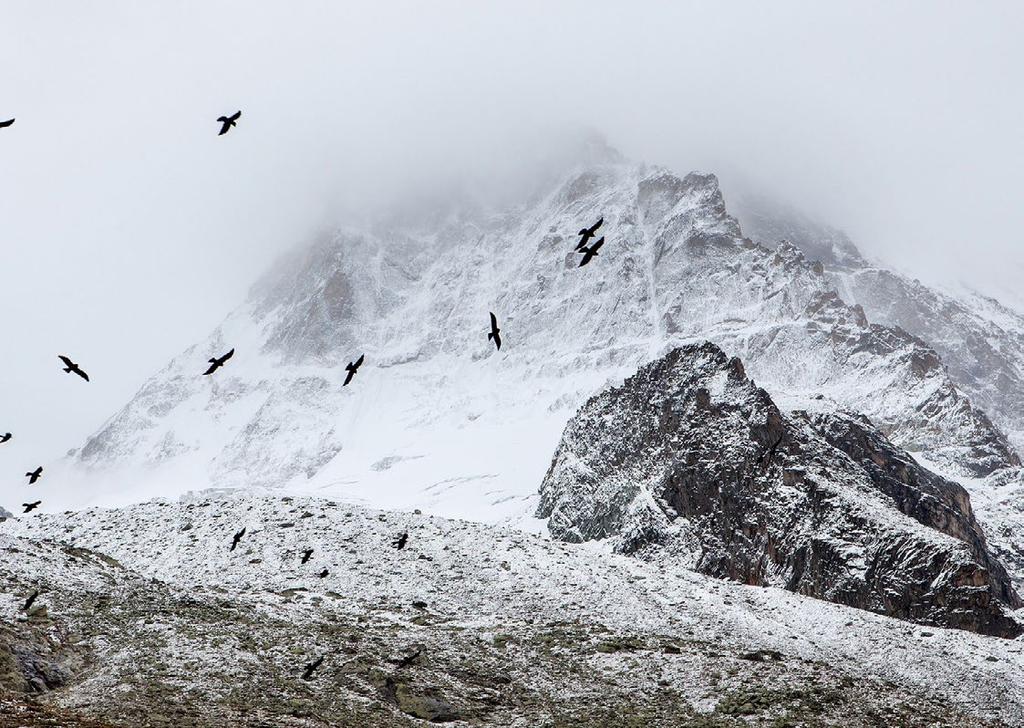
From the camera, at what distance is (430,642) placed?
38.9 meters

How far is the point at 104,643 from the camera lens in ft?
116

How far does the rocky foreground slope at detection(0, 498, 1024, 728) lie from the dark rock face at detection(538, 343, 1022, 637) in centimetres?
4703

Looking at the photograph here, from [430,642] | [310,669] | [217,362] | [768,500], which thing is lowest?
[768,500]

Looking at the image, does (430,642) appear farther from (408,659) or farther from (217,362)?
(217,362)

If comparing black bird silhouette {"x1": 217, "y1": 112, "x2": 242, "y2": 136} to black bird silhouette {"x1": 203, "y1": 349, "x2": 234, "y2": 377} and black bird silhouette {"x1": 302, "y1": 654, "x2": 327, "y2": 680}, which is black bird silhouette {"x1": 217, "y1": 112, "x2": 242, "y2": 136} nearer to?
black bird silhouette {"x1": 203, "y1": 349, "x2": 234, "y2": 377}

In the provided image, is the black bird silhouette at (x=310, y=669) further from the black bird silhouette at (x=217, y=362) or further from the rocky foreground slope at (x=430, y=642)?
the black bird silhouette at (x=217, y=362)

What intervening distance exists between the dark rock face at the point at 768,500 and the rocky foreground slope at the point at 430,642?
4703 centimetres

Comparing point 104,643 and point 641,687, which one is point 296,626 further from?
point 641,687

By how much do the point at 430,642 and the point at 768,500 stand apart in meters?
70.7

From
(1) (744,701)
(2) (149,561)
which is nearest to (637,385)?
(2) (149,561)

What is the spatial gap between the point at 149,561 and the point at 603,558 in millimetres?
23036

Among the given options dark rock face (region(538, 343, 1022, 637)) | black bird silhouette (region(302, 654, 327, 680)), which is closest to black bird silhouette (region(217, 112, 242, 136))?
black bird silhouette (region(302, 654, 327, 680))

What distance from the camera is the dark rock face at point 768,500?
90125 millimetres

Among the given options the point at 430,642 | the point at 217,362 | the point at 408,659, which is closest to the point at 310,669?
the point at 408,659
